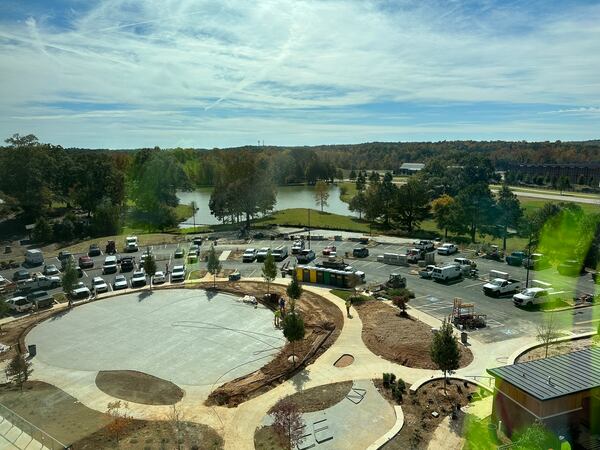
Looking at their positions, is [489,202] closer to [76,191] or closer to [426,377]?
[426,377]

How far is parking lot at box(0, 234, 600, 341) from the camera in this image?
30.4m

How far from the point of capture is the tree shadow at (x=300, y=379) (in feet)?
74.2

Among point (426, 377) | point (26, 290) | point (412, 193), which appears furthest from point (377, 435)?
point (412, 193)

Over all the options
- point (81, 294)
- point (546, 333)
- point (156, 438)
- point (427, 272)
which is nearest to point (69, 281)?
point (81, 294)

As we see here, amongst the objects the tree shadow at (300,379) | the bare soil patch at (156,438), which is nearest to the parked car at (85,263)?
the bare soil patch at (156,438)

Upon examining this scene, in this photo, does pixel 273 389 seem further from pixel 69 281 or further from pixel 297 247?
pixel 297 247

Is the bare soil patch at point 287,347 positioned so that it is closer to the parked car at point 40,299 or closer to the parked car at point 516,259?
the parked car at point 40,299

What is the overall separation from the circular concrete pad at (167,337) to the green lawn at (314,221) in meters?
39.3

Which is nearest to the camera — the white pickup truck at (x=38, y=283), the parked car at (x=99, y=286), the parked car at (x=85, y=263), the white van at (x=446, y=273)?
the parked car at (x=99, y=286)

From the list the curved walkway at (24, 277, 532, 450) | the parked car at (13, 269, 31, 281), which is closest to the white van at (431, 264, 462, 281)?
the curved walkway at (24, 277, 532, 450)

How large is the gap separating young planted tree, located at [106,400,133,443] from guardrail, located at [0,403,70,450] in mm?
1779

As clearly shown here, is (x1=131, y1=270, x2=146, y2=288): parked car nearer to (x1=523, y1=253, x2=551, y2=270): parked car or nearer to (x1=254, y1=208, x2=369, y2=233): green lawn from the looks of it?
(x1=254, y1=208, x2=369, y2=233): green lawn

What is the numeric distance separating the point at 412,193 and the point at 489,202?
14217 millimetres

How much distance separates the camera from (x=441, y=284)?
39.7 m
